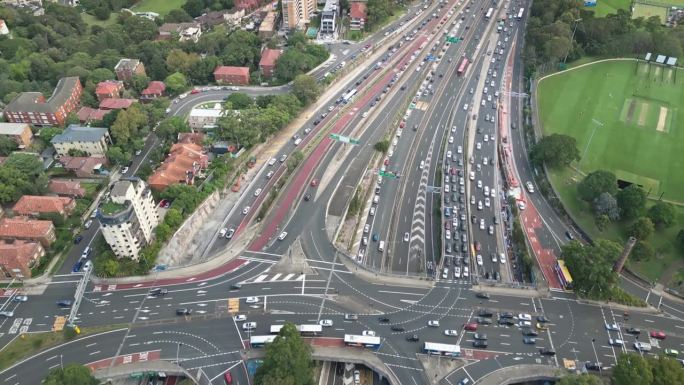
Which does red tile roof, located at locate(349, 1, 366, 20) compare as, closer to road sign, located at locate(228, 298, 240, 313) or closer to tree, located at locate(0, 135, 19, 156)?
tree, located at locate(0, 135, 19, 156)

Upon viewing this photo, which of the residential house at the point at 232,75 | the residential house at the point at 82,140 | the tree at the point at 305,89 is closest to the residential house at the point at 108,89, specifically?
the residential house at the point at 82,140

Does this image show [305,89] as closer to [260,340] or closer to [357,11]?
[357,11]

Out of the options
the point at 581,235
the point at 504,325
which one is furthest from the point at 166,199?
the point at 581,235

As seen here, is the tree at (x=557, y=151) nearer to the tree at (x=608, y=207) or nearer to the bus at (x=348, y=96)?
the tree at (x=608, y=207)

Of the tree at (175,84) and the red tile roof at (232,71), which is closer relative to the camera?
the tree at (175,84)

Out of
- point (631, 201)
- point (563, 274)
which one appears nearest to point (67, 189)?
point (563, 274)

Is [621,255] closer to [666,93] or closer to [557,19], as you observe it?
[666,93]

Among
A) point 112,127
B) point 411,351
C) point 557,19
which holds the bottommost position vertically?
point 411,351
